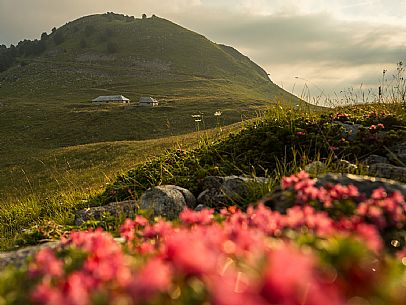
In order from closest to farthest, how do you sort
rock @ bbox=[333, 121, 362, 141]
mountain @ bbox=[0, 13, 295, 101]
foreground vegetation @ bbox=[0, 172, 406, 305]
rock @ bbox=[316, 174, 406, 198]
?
foreground vegetation @ bbox=[0, 172, 406, 305], rock @ bbox=[316, 174, 406, 198], rock @ bbox=[333, 121, 362, 141], mountain @ bbox=[0, 13, 295, 101]

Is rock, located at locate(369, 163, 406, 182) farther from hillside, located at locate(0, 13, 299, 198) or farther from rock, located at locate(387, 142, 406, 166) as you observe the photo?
hillside, located at locate(0, 13, 299, 198)

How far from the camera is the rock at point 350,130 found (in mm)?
10283

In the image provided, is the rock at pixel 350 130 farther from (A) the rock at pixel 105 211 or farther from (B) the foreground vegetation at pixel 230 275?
(B) the foreground vegetation at pixel 230 275

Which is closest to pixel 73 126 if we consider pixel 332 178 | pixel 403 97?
pixel 403 97

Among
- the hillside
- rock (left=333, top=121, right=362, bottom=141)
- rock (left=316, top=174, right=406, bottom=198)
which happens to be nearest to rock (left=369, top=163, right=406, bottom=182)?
rock (left=333, top=121, right=362, bottom=141)

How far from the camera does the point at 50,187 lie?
23172 millimetres

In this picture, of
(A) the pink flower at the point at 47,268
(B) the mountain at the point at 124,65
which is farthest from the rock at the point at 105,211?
(B) the mountain at the point at 124,65

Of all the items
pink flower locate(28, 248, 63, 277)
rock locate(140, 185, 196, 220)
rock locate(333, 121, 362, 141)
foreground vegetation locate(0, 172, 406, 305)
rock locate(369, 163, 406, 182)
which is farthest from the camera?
rock locate(333, 121, 362, 141)

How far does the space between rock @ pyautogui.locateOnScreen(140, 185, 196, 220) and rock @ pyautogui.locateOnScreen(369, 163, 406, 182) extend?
380cm

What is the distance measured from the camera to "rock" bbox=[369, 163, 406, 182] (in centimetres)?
764

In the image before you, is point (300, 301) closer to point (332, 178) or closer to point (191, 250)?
point (191, 250)

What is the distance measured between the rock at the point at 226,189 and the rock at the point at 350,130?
10.6 feet

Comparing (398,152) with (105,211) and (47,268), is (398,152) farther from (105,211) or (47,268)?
(47,268)

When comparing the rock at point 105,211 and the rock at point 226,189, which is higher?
the rock at point 226,189
